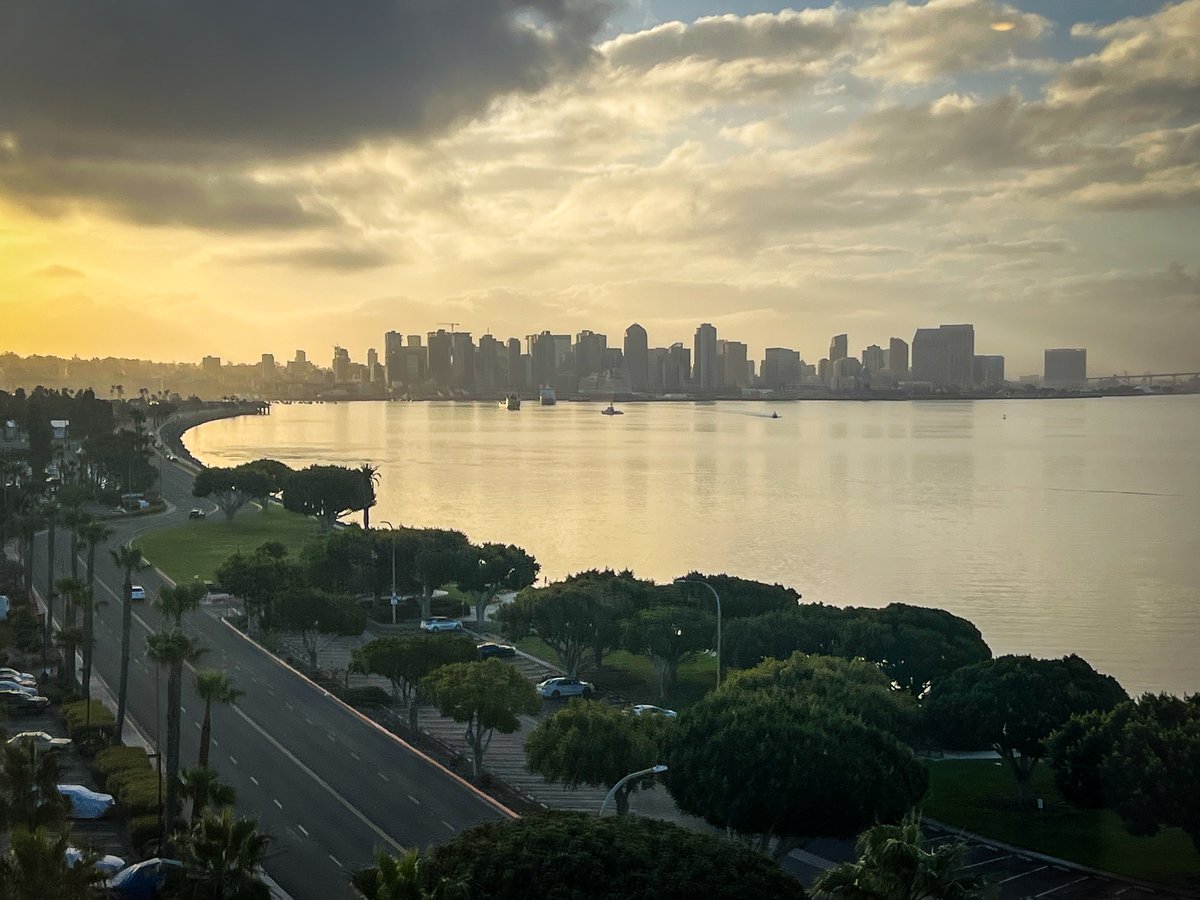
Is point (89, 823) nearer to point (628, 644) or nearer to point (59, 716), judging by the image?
point (59, 716)

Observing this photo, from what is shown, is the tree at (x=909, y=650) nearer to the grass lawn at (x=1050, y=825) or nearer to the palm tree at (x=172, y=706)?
the grass lawn at (x=1050, y=825)

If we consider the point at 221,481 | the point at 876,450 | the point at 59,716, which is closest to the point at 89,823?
the point at 59,716

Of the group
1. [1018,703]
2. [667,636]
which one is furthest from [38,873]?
[667,636]

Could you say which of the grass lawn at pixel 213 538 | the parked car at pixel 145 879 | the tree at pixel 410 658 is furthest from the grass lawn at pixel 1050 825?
the grass lawn at pixel 213 538

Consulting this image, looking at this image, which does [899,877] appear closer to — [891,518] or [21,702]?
[21,702]

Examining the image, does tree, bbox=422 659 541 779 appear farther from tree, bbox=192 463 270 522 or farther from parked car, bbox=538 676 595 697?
tree, bbox=192 463 270 522

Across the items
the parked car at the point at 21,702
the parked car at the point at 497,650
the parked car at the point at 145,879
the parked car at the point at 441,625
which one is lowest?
the parked car at the point at 441,625

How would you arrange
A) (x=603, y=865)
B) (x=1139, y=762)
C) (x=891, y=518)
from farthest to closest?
(x=891, y=518)
(x=1139, y=762)
(x=603, y=865)
